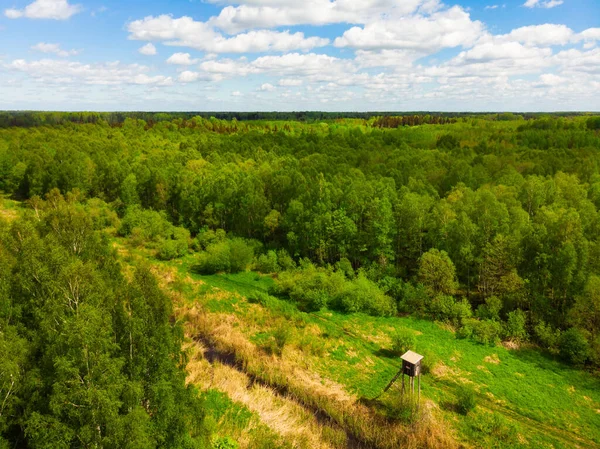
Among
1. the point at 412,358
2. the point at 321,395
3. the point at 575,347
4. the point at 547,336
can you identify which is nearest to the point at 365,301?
the point at 321,395

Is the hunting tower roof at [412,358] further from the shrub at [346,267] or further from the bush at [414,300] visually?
the shrub at [346,267]

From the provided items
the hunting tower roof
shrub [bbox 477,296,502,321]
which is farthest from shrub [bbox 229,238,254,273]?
the hunting tower roof

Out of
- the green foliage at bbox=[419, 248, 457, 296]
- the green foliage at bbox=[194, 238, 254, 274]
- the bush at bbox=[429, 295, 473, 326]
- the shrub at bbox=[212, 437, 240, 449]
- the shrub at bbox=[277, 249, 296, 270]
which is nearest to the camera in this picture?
the shrub at bbox=[212, 437, 240, 449]

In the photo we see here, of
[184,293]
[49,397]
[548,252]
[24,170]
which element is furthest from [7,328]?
[24,170]

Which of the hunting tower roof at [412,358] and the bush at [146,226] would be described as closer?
the hunting tower roof at [412,358]

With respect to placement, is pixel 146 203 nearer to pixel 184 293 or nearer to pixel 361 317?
pixel 184 293

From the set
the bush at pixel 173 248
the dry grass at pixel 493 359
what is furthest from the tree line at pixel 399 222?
the dry grass at pixel 493 359

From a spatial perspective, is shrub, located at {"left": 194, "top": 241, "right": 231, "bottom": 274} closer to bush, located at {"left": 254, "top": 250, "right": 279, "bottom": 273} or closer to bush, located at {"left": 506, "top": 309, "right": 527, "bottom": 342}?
bush, located at {"left": 254, "top": 250, "right": 279, "bottom": 273}
